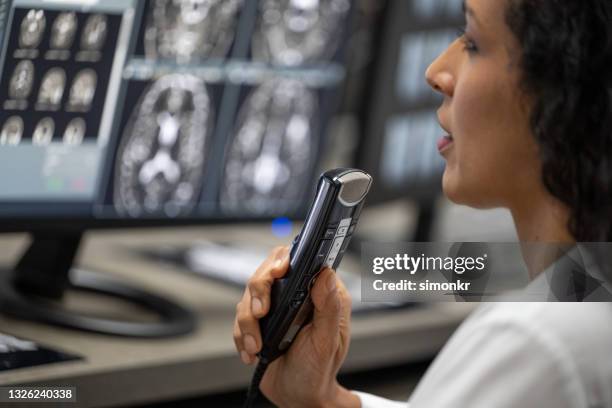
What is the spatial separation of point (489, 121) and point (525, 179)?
0.06 m

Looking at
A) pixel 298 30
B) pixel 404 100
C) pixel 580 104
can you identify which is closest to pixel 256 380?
pixel 580 104

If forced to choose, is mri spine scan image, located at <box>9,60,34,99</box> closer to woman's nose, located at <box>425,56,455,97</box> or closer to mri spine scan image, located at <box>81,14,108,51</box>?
mri spine scan image, located at <box>81,14,108,51</box>

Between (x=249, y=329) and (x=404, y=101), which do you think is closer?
(x=249, y=329)

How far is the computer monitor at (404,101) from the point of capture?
1.66 m

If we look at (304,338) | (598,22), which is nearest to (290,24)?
(304,338)

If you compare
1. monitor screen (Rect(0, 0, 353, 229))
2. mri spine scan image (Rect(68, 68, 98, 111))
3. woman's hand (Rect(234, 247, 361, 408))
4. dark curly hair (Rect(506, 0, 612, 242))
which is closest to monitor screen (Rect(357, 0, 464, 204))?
monitor screen (Rect(0, 0, 353, 229))

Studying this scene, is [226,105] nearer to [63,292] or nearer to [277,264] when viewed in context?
[63,292]

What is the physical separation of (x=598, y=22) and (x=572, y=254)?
0.17 meters

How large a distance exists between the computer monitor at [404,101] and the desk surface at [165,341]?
0.19 m

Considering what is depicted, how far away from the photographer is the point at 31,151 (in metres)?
1.23

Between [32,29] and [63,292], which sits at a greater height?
[32,29]

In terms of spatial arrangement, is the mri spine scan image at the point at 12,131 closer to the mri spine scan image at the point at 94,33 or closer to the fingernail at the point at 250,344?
the mri spine scan image at the point at 94,33

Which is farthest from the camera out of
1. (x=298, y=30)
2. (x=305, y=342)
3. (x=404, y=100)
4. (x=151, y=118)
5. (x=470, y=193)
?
(x=404, y=100)

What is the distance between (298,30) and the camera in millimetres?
1484
